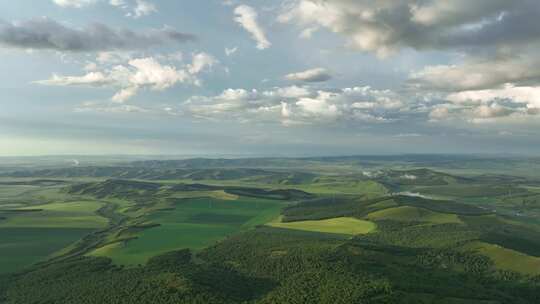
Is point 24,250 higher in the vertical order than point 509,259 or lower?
lower

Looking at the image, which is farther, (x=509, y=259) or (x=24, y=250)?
(x=24, y=250)

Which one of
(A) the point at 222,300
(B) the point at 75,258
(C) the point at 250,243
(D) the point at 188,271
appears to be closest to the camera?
(A) the point at 222,300

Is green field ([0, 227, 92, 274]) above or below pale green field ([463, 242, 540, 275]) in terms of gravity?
below

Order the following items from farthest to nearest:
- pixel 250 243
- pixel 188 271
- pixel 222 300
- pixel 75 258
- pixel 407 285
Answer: pixel 250 243 < pixel 75 258 < pixel 188 271 < pixel 407 285 < pixel 222 300

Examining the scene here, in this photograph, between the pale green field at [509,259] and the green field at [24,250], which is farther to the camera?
the green field at [24,250]

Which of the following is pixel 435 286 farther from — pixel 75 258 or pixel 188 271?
pixel 75 258

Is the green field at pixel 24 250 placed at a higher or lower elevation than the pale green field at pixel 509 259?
lower

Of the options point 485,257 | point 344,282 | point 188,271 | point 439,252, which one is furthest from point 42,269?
point 485,257

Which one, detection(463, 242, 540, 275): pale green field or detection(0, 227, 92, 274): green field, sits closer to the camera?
detection(463, 242, 540, 275): pale green field
